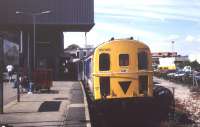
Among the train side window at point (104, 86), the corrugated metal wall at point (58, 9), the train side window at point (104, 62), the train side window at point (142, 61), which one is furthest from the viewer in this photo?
the corrugated metal wall at point (58, 9)

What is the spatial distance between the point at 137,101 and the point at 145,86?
0.78 meters

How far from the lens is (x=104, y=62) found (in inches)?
931

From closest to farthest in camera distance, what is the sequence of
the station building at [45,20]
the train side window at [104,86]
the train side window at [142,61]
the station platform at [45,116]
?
the station platform at [45,116] → the train side window at [104,86] → the train side window at [142,61] → the station building at [45,20]

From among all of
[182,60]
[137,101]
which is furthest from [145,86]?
[182,60]

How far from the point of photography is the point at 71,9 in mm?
89375

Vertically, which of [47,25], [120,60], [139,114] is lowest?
[139,114]

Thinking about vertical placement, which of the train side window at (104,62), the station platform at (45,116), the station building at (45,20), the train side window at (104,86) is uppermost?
the station building at (45,20)

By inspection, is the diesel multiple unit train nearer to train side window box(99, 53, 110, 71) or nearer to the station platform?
train side window box(99, 53, 110, 71)

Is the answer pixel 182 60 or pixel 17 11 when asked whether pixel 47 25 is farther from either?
pixel 182 60

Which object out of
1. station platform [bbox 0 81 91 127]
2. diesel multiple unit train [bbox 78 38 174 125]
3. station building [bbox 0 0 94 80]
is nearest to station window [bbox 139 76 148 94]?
diesel multiple unit train [bbox 78 38 174 125]

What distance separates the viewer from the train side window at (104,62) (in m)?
23.7

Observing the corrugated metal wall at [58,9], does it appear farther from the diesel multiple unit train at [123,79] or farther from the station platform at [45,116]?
the diesel multiple unit train at [123,79]

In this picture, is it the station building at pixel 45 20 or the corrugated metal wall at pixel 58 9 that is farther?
the corrugated metal wall at pixel 58 9

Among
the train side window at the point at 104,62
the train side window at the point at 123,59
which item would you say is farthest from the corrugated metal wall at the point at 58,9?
the train side window at the point at 123,59
